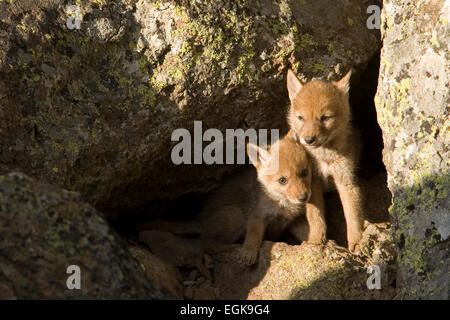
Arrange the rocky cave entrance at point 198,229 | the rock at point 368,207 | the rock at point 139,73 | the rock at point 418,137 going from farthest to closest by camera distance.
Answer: the rock at point 368,207 → the rocky cave entrance at point 198,229 → the rock at point 139,73 → the rock at point 418,137

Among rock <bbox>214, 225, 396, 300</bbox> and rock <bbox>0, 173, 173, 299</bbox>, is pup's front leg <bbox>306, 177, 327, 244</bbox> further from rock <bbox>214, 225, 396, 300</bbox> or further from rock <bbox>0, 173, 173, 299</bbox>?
rock <bbox>0, 173, 173, 299</bbox>

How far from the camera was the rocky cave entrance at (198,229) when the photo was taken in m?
4.93

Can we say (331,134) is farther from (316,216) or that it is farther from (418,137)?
(418,137)

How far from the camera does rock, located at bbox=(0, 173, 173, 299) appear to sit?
3.36m

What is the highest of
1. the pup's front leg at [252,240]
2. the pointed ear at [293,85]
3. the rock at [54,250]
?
the pointed ear at [293,85]

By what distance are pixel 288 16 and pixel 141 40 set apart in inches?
47.5

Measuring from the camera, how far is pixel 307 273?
4766 millimetres

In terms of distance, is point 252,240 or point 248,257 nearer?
point 248,257

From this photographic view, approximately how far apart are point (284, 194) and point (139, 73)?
5.34 feet

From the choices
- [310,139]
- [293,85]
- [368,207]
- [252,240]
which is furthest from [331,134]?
[252,240]

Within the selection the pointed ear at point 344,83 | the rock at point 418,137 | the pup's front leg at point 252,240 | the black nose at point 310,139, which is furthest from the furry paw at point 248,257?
the pointed ear at point 344,83

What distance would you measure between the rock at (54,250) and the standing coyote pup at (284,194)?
6.43 ft

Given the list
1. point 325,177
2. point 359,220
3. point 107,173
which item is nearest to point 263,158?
point 325,177

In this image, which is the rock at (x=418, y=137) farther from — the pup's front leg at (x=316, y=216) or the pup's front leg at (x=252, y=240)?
the pup's front leg at (x=252, y=240)
